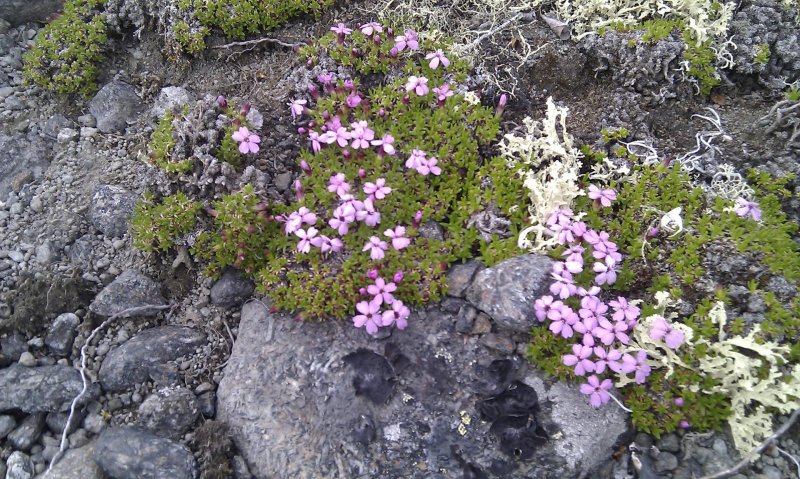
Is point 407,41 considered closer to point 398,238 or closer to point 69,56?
point 398,238

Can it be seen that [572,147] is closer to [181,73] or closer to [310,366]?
[310,366]

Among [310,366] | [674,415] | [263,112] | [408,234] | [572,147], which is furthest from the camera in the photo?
[263,112]

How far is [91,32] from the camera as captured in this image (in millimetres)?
5633

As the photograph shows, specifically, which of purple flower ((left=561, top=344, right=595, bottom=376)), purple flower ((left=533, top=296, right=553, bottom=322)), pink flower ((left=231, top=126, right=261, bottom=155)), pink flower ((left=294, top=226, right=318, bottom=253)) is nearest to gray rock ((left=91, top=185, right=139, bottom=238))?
pink flower ((left=231, top=126, right=261, bottom=155))

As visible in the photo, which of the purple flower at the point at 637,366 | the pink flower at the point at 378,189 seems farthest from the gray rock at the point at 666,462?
the pink flower at the point at 378,189

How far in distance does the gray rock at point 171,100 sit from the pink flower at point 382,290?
259cm

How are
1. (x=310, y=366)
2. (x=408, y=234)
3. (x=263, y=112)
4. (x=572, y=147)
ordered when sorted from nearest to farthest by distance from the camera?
(x=310, y=366) < (x=408, y=234) < (x=572, y=147) < (x=263, y=112)

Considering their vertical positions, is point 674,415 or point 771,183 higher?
point 771,183

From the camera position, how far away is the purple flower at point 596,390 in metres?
3.56

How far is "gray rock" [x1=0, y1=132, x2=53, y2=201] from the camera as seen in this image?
515 centimetres

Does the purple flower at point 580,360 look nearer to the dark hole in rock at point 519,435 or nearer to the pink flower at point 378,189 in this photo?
the dark hole in rock at point 519,435

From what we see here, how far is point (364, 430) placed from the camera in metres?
3.66

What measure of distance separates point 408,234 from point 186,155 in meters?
1.85

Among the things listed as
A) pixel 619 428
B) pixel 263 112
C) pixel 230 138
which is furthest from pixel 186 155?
pixel 619 428
